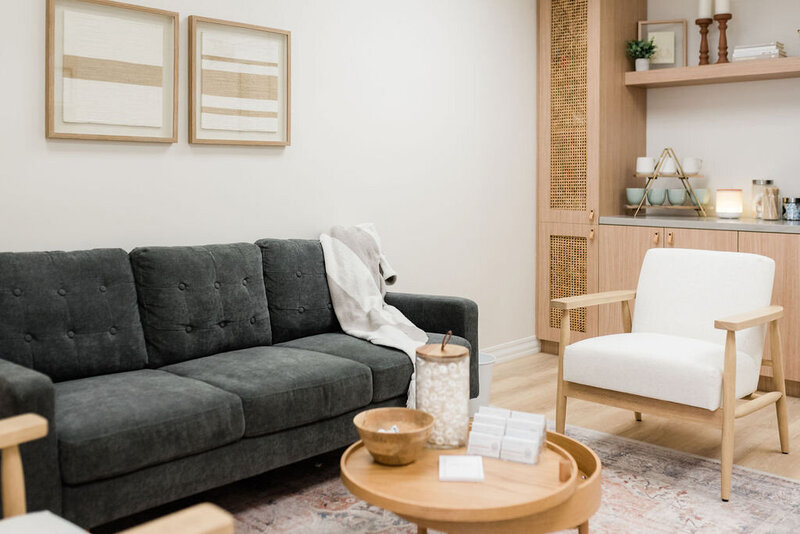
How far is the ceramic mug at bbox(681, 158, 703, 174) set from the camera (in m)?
4.59

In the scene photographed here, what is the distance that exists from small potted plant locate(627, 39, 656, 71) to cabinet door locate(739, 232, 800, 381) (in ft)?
4.37

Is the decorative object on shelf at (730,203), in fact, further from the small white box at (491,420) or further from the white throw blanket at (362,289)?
the small white box at (491,420)

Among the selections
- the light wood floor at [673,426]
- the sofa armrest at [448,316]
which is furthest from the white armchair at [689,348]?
the sofa armrest at [448,316]

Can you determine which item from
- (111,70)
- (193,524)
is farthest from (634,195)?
(193,524)

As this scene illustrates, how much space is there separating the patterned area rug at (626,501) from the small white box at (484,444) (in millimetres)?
555

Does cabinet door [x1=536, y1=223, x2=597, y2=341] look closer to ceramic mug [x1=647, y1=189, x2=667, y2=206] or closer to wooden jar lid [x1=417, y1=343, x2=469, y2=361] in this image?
ceramic mug [x1=647, y1=189, x2=667, y2=206]

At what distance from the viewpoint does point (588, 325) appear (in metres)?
4.78

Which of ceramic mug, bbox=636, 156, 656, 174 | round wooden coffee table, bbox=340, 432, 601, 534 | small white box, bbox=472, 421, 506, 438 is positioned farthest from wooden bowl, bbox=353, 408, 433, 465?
ceramic mug, bbox=636, 156, 656, 174

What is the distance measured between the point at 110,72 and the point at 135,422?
4.71ft

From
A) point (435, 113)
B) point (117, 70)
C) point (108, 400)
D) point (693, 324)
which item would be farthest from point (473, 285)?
point (108, 400)

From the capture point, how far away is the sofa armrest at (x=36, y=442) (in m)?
1.95

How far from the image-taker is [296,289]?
328 cm

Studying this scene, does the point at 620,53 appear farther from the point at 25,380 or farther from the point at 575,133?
the point at 25,380

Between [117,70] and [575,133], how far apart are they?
280 centimetres
